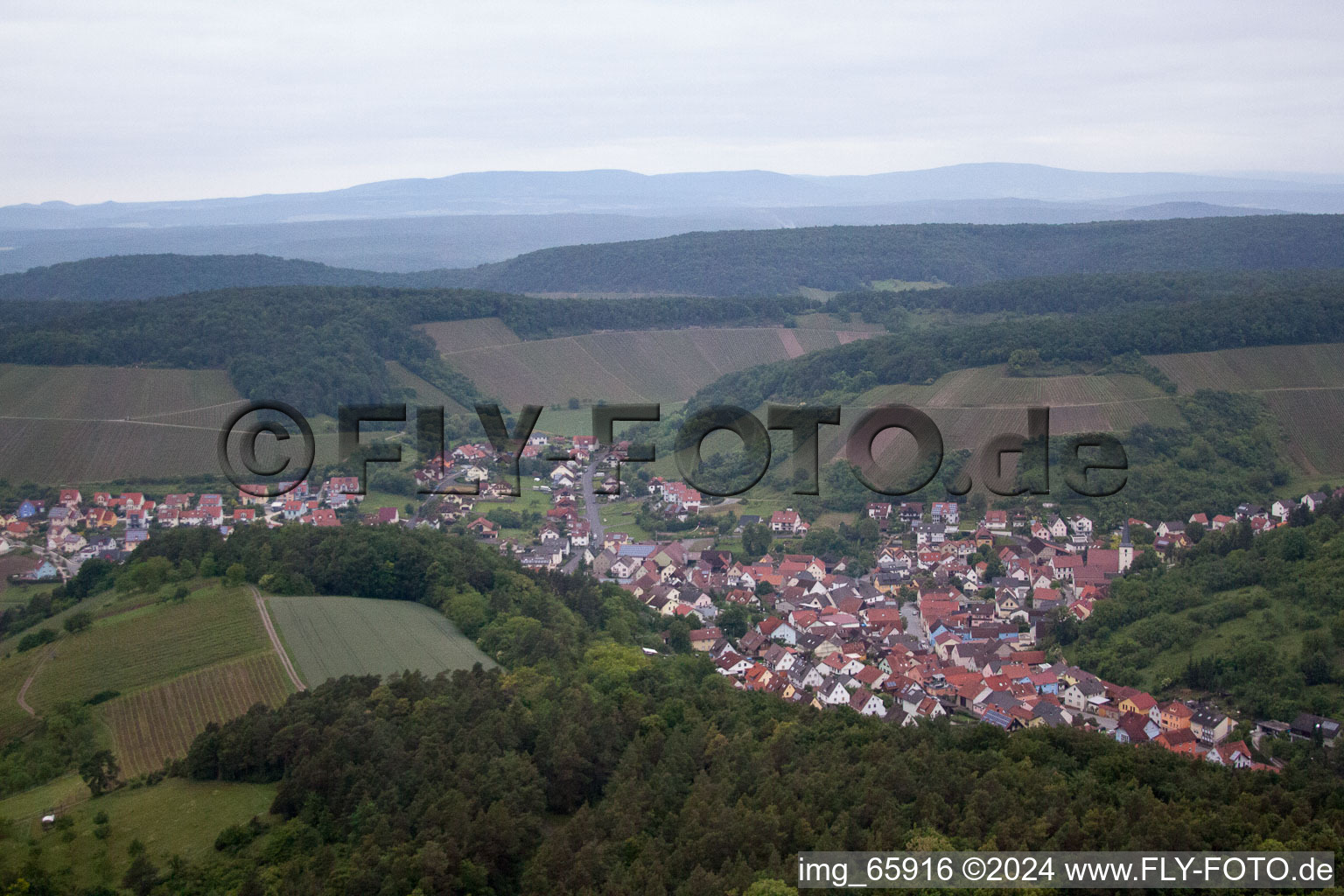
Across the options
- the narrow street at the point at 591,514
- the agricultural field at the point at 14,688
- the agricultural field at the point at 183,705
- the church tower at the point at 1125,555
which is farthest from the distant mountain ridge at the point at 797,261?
the agricultural field at the point at 183,705

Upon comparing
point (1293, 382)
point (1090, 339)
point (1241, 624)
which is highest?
point (1090, 339)

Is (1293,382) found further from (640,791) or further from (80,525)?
(80,525)

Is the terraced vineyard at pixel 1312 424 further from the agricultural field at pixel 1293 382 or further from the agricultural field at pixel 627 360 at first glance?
the agricultural field at pixel 627 360

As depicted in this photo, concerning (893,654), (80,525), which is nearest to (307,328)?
(80,525)

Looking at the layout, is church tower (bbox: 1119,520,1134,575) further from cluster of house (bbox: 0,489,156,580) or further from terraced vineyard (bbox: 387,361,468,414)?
terraced vineyard (bbox: 387,361,468,414)

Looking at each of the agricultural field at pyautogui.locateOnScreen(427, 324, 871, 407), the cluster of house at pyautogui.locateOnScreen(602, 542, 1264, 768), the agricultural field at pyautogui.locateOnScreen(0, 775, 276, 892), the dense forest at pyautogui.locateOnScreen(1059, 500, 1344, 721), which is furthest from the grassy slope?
the dense forest at pyautogui.locateOnScreen(1059, 500, 1344, 721)

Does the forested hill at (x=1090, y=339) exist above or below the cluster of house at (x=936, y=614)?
above
